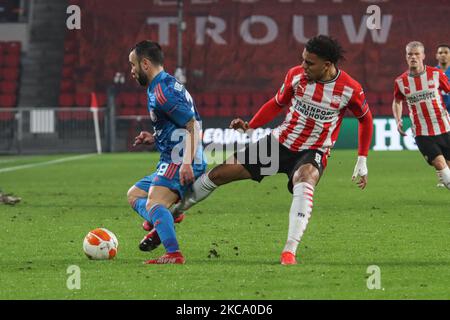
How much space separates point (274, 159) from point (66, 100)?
85.0ft

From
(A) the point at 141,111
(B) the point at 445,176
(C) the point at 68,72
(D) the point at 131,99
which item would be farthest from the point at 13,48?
(B) the point at 445,176

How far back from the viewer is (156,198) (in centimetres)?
859

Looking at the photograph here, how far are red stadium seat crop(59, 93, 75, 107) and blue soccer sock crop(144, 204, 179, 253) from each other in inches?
1023

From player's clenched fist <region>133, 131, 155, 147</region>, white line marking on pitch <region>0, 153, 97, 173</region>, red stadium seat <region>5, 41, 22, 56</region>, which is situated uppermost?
player's clenched fist <region>133, 131, 155, 147</region>

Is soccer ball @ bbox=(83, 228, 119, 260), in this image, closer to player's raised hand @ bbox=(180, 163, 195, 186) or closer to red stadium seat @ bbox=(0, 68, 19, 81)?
player's raised hand @ bbox=(180, 163, 195, 186)

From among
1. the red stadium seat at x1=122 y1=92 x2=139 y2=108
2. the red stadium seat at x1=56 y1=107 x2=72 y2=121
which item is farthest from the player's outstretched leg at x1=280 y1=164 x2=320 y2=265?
the red stadium seat at x1=122 y1=92 x2=139 y2=108

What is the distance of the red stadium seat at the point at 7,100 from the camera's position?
3422 cm

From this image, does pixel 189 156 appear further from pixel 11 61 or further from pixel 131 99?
pixel 11 61

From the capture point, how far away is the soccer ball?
28.8 ft

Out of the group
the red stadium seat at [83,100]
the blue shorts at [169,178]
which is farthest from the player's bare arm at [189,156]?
the red stadium seat at [83,100]

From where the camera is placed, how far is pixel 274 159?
29.2 ft

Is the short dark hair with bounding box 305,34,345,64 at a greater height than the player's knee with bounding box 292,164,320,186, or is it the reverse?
the short dark hair with bounding box 305,34,345,64

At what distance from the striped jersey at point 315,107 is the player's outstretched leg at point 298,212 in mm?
335
